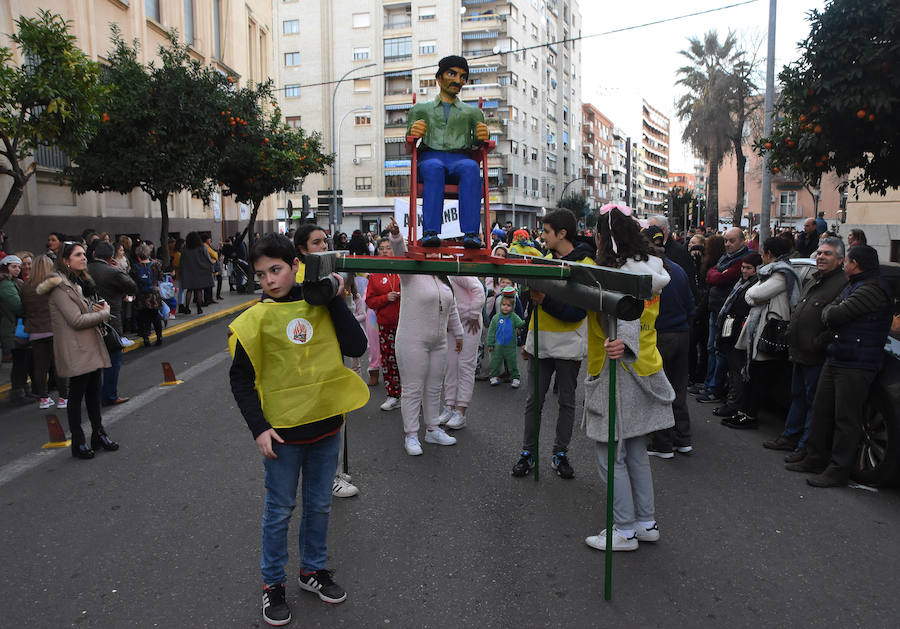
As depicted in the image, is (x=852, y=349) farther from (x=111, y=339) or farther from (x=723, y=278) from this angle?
(x=111, y=339)

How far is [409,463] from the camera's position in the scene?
552cm

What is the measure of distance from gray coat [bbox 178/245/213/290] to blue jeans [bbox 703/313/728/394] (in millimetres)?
11786

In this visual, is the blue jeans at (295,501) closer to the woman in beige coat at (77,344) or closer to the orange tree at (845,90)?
the woman in beige coat at (77,344)

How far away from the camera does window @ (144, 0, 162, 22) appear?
2031 centimetres

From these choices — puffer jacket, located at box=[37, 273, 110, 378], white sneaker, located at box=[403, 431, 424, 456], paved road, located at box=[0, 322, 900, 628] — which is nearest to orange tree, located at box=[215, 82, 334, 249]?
puffer jacket, located at box=[37, 273, 110, 378]

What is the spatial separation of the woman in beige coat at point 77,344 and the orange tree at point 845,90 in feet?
22.2

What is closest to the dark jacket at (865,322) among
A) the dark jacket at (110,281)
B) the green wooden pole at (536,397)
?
the green wooden pole at (536,397)

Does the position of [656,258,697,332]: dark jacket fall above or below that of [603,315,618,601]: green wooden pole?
above

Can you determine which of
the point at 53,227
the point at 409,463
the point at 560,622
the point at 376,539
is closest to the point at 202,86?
the point at 53,227

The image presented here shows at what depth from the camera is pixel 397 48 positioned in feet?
186

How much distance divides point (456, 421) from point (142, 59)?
57.1 ft

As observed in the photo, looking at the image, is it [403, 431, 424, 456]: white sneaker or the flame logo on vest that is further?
[403, 431, 424, 456]: white sneaker

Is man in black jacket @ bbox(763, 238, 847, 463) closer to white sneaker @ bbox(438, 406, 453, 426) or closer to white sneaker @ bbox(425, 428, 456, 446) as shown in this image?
white sneaker @ bbox(425, 428, 456, 446)

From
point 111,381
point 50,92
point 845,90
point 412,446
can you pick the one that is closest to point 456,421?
point 412,446
